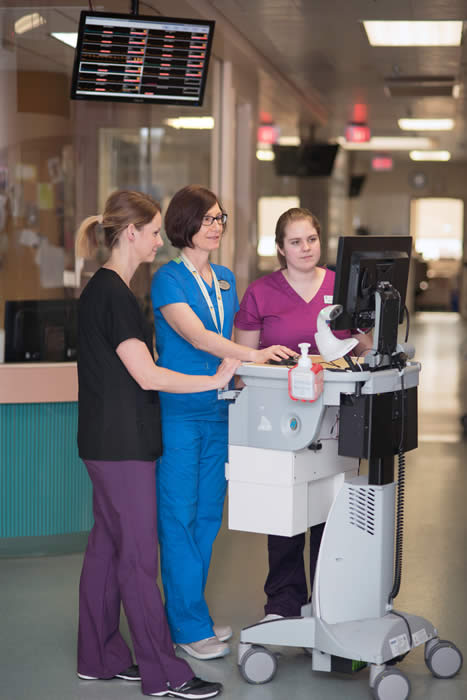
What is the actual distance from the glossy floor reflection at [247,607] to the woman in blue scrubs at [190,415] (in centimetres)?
24

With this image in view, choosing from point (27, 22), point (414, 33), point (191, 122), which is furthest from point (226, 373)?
point (414, 33)

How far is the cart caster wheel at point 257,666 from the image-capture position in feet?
11.0

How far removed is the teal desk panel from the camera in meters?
4.89

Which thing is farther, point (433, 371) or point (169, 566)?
point (433, 371)

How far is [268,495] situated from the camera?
10.3 feet

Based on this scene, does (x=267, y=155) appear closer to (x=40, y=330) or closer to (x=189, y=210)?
(x=40, y=330)

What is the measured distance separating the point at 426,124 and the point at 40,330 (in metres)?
8.79

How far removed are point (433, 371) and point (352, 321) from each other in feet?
29.2

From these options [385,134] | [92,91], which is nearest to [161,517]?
[92,91]

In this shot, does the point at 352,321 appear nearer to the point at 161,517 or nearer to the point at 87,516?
the point at 161,517

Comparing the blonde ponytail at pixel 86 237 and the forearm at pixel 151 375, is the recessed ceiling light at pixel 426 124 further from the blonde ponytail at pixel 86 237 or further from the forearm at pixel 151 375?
the forearm at pixel 151 375

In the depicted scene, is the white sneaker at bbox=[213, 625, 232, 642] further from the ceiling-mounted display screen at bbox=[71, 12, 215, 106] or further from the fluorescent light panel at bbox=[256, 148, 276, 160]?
the fluorescent light panel at bbox=[256, 148, 276, 160]

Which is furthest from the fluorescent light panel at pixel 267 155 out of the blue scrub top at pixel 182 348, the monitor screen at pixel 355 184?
the blue scrub top at pixel 182 348

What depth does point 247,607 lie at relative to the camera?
412 centimetres
